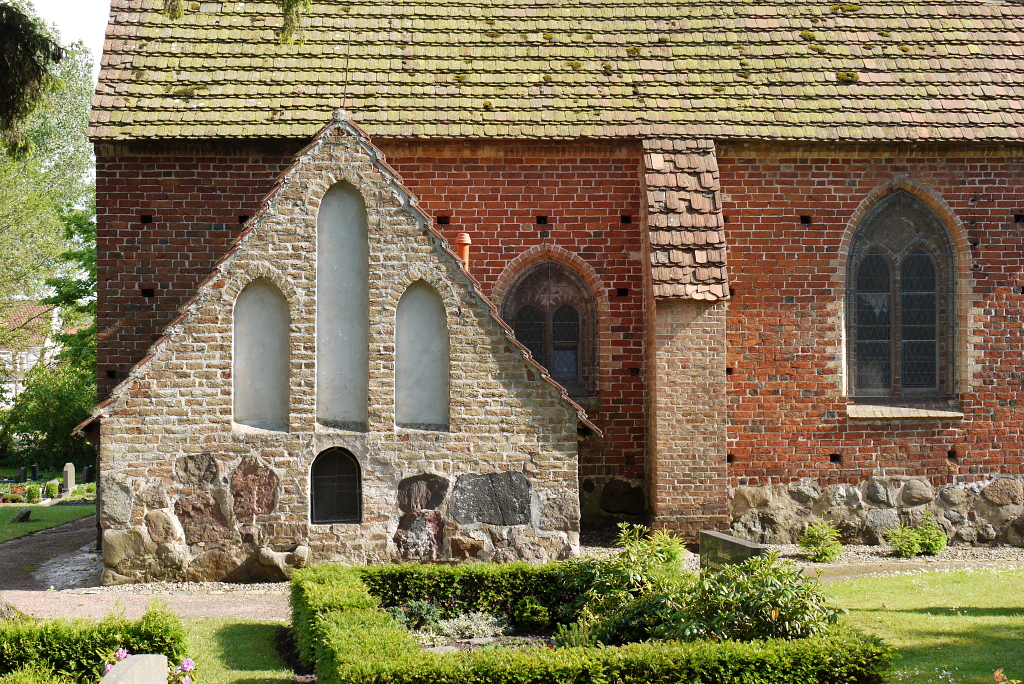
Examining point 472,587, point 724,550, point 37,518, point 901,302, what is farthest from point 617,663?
point 37,518

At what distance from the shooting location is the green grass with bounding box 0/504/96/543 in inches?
563

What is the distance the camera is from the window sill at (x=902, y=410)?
11930 mm

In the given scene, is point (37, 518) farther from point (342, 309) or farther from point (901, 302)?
point (901, 302)

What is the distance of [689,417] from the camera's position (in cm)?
1114

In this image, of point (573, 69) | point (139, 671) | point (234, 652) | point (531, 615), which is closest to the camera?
point (139, 671)

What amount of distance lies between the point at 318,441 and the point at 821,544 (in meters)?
6.57

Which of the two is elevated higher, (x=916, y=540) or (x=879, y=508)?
(x=879, y=508)

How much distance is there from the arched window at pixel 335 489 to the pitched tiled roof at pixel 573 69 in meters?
4.40

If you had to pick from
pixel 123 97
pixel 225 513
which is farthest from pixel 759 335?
pixel 123 97

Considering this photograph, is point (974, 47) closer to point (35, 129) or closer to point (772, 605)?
point (772, 605)

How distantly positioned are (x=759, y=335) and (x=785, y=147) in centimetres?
267

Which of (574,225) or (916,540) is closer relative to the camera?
(916,540)

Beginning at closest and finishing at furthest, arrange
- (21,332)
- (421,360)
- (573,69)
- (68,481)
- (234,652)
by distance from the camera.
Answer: (234,652) → (421,360) → (573,69) → (68,481) → (21,332)

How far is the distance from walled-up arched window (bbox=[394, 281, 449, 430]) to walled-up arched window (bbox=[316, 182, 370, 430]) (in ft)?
1.29
